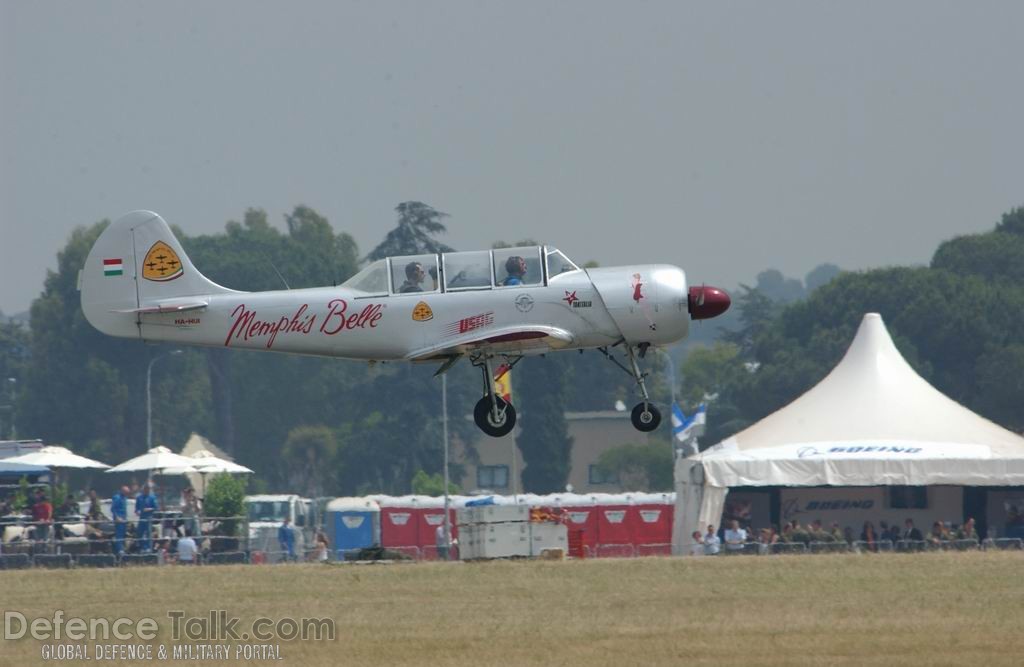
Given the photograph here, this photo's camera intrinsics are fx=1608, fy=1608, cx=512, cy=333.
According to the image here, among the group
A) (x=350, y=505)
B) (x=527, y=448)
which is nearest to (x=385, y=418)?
(x=527, y=448)

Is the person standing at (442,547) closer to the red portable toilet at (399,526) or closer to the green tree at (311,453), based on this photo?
the red portable toilet at (399,526)

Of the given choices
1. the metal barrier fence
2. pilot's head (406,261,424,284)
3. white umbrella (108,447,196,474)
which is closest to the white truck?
white umbrella (108,447,196,474)

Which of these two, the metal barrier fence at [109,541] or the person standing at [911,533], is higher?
the metal barrier fence at [109,541]

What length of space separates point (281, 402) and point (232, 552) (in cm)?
5685

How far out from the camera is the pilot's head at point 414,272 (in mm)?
19172

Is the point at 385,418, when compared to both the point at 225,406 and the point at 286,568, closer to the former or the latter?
the point at 225,406

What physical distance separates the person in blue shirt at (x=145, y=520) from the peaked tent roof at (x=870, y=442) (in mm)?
9935

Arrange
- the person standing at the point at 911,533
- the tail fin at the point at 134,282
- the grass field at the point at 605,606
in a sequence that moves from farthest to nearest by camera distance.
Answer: the person standing at the point at 911,533
the tail fin at the point at 134,282
the grass field at the point at 605,606

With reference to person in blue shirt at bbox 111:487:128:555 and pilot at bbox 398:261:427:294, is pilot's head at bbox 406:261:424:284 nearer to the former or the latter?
pilot at bbox 398:261:427:294

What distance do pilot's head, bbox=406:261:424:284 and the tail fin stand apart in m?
2.45

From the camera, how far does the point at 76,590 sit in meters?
21.8

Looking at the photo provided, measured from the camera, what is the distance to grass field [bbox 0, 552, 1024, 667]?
16.6m

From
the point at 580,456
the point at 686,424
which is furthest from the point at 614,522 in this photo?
the point at 580,456

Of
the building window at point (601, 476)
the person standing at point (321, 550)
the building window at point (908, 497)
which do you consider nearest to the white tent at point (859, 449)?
the building window at point (908, 497)
